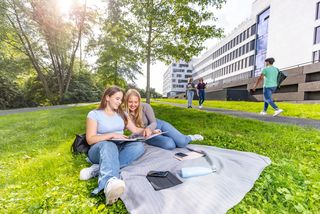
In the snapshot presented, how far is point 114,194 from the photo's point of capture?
186 cm

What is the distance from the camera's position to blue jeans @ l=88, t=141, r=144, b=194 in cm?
208

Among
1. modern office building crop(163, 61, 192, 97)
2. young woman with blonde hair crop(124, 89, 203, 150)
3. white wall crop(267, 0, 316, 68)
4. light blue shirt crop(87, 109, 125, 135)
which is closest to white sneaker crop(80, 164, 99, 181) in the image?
light blue shirt crop(87, 109, 125, 135)

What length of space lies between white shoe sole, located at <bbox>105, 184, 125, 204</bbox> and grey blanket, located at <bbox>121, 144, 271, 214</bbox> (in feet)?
0.24

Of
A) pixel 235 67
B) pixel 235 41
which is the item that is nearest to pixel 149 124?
pixel 235 67

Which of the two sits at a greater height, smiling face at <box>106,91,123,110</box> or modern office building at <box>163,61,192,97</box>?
modern office building at <box>163,61,192,97</box>

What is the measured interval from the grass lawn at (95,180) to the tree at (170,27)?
5.70 meters

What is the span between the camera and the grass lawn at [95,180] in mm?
1861

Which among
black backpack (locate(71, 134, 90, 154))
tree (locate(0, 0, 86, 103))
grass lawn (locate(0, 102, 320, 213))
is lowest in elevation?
grass lawn (locate(0, 102, 320, 213))

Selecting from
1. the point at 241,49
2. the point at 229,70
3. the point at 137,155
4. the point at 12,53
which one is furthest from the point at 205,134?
the point at 229,70

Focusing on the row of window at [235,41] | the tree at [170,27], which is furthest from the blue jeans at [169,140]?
the row of window at [235,41]

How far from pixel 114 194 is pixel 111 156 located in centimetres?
54

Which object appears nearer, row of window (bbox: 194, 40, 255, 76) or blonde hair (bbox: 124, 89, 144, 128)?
blonde hair (bbox: 124, 89, 144, 128)

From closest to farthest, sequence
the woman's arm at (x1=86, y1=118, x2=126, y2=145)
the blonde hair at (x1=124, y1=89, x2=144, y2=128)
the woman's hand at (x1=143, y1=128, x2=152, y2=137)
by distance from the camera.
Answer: the woman's arm at (x1=86, y1=118, x2=126, y2=145) < the woman's hand at (x1=143, y1=128, x2=152, y2=137) < the blonde hair at (x1=124, y1=89, x2=144, y2=128)

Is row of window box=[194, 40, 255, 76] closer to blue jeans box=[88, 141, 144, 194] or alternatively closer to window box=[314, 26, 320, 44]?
window box=[314, 26, 320, 44]
